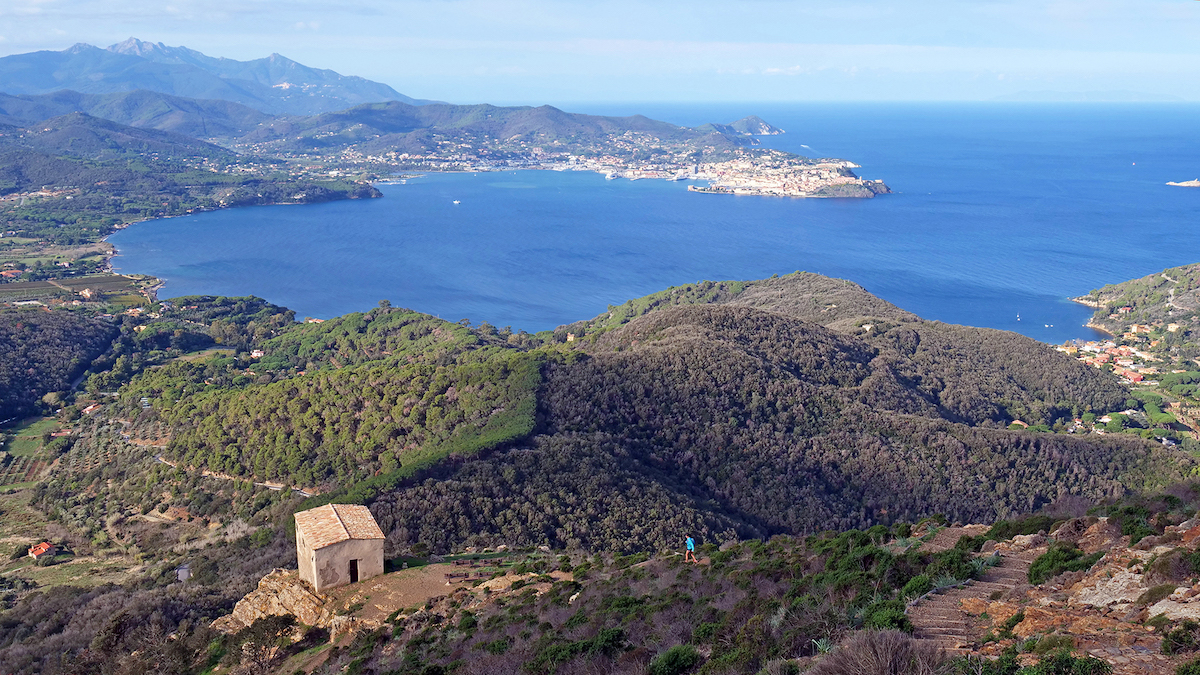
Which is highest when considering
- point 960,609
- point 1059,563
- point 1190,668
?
point 1190,668

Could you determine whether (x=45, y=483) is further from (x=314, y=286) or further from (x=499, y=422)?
(x=314, y=286)

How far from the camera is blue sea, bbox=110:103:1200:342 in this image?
84.1 m

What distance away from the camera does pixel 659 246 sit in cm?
10594

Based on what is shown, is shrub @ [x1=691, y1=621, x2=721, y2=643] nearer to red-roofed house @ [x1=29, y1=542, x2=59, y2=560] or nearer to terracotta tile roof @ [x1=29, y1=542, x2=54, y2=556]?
red-roofed house @ [x1=29, y1=542, x2=59, y2=560]

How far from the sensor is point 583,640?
1356cm

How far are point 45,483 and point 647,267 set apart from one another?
68.4 metres

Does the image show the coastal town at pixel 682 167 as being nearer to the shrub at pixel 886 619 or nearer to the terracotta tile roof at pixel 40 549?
the terracotta tile roof at pixel 40 549

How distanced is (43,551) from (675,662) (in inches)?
1034

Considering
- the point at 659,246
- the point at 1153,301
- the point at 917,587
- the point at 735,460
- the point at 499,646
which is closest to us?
the point at 917,587

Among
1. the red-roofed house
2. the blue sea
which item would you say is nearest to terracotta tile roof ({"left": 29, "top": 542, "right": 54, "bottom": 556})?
the red-roofed house

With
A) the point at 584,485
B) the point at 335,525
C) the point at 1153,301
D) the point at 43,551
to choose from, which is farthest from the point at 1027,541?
the point at 1153,301

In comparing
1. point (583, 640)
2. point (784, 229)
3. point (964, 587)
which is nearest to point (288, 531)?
point (583, 640)

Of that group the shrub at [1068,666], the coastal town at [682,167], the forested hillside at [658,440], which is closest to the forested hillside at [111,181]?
the coastal town at [682,167]

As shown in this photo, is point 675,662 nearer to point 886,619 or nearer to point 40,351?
point 886,619
